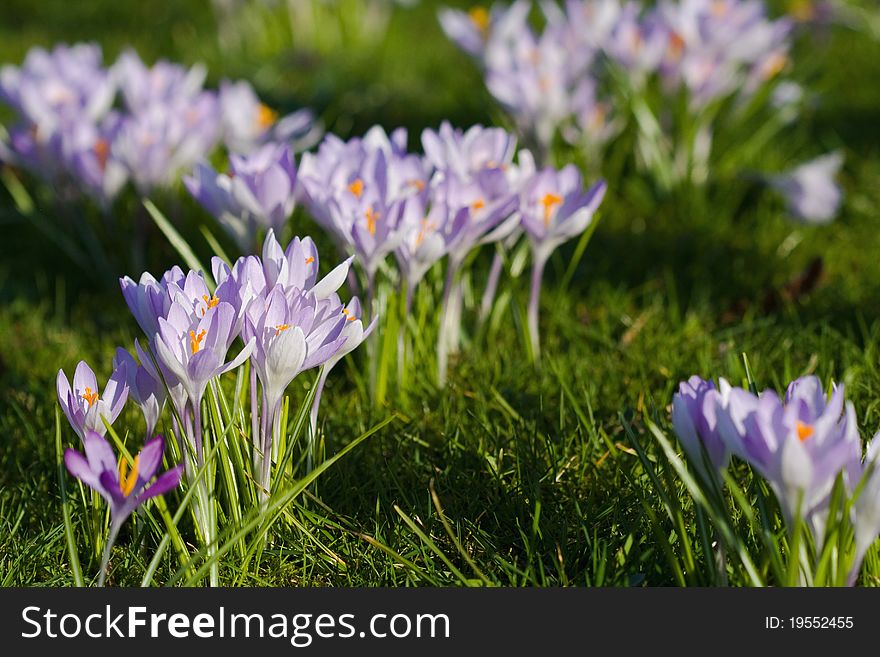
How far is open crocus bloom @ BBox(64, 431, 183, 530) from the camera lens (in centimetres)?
138

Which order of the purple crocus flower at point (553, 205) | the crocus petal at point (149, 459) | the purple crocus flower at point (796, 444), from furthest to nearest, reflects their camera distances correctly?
the purple crocus flower at point (553, 205), the crocus petal at point (149, 459), the purple crocus flower at point (796, 444)

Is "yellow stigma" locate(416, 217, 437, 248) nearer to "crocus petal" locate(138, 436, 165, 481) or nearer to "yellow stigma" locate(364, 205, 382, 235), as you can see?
"yellow stigma" locate(364, 205, 382, 235)

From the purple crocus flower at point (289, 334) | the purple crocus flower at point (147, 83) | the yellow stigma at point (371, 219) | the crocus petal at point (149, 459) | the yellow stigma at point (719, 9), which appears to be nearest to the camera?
the crocus petal at point (149, 459)

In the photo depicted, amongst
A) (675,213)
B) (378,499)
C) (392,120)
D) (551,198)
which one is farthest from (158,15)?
(378,499)

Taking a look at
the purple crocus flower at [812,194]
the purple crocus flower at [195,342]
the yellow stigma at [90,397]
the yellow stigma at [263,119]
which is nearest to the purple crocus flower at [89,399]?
the yellow stigma at [90,397]

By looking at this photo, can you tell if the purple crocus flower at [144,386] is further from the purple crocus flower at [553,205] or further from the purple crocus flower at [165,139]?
the purple crocus flower at [165,139]

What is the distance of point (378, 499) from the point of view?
5.68 ft

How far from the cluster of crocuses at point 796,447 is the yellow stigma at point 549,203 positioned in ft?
2.40

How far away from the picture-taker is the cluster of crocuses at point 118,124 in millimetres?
2703

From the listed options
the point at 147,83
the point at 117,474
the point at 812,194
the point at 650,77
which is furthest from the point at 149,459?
the point at 650,77

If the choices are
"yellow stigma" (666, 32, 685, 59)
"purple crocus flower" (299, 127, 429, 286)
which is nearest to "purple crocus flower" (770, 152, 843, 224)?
"yellow stigma" (666, 32, 685, 59)

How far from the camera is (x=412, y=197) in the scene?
6.38 ft

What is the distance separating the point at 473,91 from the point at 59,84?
5.28 ft

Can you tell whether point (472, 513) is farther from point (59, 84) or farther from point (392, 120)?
point (392, 120)
